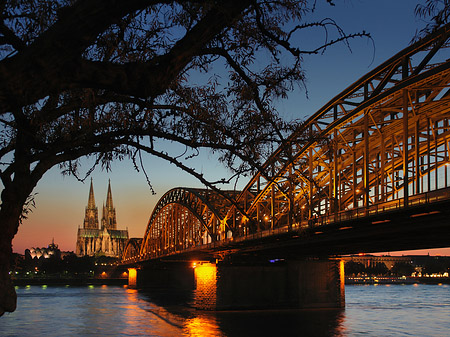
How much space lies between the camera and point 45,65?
25.0ft

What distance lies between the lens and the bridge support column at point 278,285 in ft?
235

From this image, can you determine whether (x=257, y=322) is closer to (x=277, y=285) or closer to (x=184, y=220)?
(x=277, y=285)

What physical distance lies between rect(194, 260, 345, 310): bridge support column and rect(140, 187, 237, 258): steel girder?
1539 cm

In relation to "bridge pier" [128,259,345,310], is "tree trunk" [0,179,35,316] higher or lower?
higher

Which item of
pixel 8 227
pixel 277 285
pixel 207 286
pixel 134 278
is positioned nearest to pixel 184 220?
pixel 134 278

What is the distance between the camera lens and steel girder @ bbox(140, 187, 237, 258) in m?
100

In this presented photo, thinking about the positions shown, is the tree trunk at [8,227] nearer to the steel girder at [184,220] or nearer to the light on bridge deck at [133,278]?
the steel girder at [184,220]

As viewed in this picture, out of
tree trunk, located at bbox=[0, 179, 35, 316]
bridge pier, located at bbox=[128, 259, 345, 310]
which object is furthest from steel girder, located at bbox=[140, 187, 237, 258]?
tree trunk, located at bbox=[0, 179, 35, 316]

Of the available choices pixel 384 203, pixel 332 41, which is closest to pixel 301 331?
pixel 384 203

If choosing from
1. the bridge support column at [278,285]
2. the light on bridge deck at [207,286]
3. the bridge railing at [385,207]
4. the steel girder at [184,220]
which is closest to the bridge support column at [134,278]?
the steel girder at [184,220]

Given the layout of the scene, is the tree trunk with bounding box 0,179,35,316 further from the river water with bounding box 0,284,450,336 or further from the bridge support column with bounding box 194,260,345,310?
the bridge support column with bounding box 194,260,345,310

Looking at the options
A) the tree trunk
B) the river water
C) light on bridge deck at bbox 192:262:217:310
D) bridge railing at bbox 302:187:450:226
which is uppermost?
bridge railing at bbox 302:187:450:226

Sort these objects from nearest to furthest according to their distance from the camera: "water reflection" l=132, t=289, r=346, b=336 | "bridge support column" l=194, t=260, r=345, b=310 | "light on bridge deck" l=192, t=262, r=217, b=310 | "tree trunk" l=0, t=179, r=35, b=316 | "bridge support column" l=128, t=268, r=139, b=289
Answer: "tree trunk" l=0, t=179, r=35, b=316 → "water reflection" l=132, t=289, r=346, b=336 → "bridge support column" l=194, t=260, r=345, b=310 → "light on bridge deck" l=192, t=262, r=217, b=310 → "bridge support column" l=128, t=268, r=139, b=289

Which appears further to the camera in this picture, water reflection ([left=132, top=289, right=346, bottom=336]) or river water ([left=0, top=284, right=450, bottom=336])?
river water ([left=0, top=284, right=450, bottom=336])
